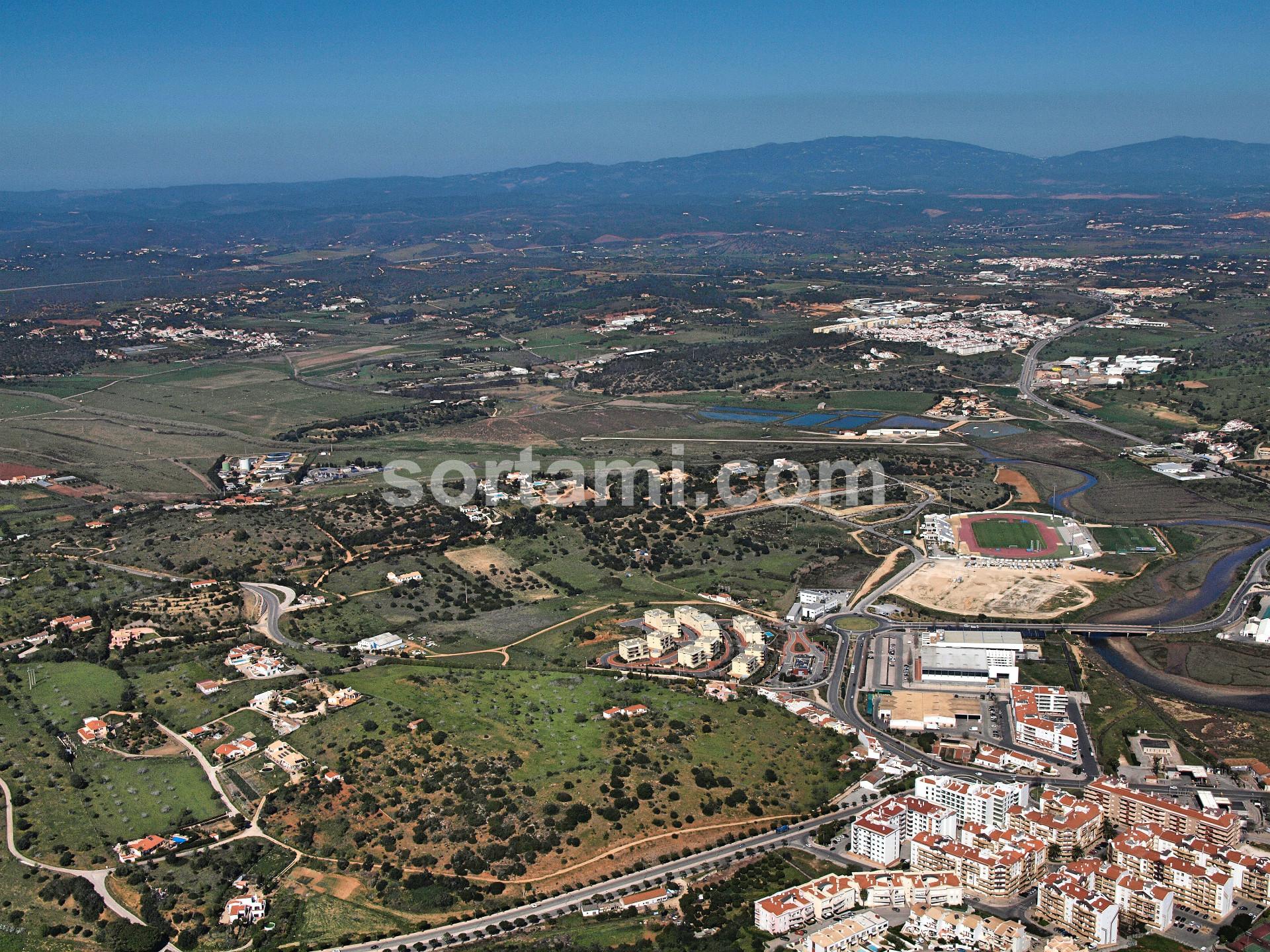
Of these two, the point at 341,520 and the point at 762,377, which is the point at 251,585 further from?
the point at 762,377

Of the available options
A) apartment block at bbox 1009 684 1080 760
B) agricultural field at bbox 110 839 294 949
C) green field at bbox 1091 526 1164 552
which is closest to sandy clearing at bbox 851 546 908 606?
green field at bbox 1091 526 1164 552

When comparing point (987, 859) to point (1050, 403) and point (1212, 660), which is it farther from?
point (1050, 403)

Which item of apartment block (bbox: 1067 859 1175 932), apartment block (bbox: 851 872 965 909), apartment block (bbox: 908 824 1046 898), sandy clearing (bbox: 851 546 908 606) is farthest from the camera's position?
sandy clearing (bbox: 851 546 908 606)

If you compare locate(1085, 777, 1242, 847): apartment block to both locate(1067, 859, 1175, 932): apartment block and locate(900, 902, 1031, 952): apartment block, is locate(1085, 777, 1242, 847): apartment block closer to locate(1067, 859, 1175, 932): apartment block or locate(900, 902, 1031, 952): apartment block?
locate(1067, 859, 1175, 932): apartment block

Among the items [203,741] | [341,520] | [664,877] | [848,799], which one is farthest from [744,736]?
[341,520]

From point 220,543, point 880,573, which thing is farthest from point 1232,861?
point 220,543

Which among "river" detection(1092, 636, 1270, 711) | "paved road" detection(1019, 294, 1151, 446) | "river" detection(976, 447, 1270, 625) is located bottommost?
"river" detection(1092, 636, 1270, 711)

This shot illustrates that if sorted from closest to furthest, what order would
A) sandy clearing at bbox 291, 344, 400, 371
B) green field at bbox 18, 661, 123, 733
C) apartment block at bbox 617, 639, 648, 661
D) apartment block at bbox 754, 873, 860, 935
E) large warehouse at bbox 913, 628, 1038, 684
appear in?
1. apartment block at bbox 754, 873, 860, 935
2. green field at bbox 18, 661, 123, 733
3. large warehouse at bbox 913, 628, 1038, 684
4. apartment block at bbox 617, 639, 648, 661
5. sandy clearing at bbox 291, 344, 400, 371
